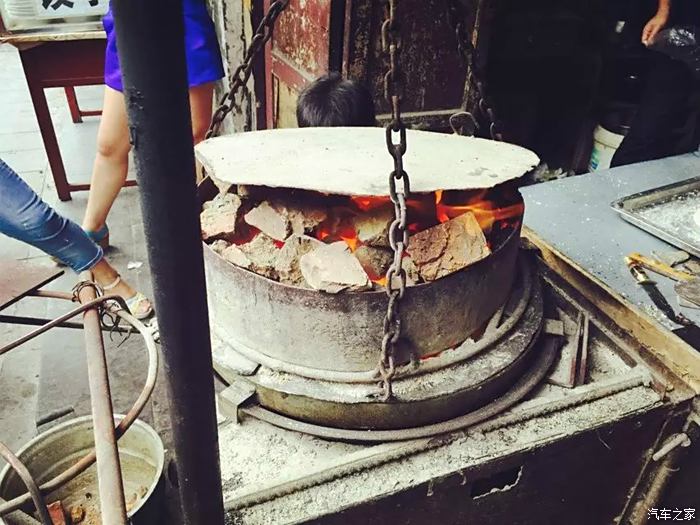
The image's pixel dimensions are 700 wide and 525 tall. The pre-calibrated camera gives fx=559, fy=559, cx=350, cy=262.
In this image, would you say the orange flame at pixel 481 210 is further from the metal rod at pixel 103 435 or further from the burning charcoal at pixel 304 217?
the metal rod at pixel 103 435

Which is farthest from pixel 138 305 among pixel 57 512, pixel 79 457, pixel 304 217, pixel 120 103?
pixel 304 217

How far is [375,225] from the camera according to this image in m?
1.82

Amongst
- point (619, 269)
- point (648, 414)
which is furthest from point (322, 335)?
point (619, 269)

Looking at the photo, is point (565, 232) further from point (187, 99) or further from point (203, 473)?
point (187, 99)

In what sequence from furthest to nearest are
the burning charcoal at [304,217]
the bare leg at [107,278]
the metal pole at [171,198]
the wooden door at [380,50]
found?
the bare leg at [107,278] < the wooden door at [380,50] < the burning charcoal at [304,217] < the metal pole at [171,198]

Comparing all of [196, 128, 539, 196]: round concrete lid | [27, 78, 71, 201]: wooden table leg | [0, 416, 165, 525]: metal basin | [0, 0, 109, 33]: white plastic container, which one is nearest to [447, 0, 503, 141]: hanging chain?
[196, 128, 539, 196]: round concrete lid

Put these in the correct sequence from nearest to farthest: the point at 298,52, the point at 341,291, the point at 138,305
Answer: the point at 341,291, the point at 138,305, the point at 298,52

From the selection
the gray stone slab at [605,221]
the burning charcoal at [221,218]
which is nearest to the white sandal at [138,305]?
the burning charcoal at [221,218]

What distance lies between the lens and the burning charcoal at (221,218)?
1914mm

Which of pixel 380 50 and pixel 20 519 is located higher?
pixel 380 50

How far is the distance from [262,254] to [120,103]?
173 cm

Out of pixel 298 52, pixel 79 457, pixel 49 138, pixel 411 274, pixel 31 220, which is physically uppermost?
pixel 298 52

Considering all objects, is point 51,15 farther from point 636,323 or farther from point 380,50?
point 636,323

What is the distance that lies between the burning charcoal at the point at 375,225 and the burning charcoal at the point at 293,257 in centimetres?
15
